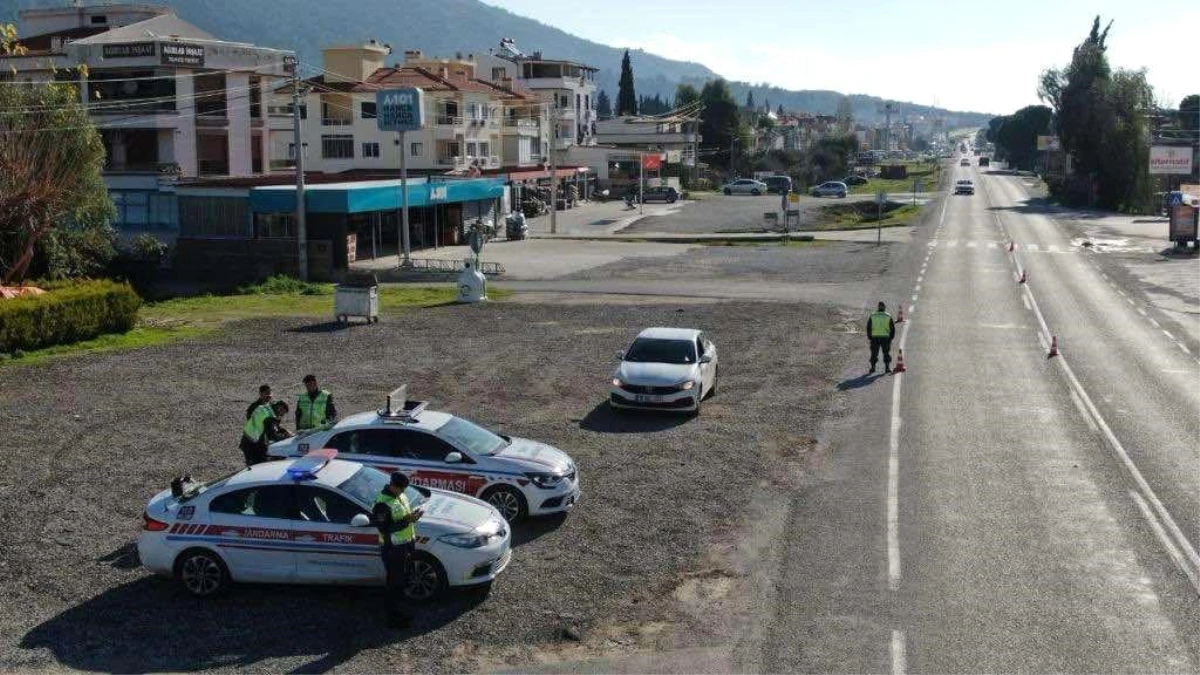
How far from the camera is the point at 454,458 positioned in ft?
54.5

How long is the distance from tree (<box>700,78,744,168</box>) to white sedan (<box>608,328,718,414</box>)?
128452 mm

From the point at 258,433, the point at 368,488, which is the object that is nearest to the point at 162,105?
the point at 258,433

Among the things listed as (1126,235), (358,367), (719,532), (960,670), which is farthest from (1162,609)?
(1126,235)

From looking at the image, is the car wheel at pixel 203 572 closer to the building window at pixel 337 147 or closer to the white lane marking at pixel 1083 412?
the white lane marking at pixel 1083 412

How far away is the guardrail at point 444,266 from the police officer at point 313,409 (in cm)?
3131

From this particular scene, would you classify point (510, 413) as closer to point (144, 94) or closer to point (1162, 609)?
point (1162, 609)

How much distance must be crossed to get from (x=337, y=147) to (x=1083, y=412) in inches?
2555

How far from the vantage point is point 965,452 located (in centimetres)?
2064

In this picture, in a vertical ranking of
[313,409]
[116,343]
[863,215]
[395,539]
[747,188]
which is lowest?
[116,343]

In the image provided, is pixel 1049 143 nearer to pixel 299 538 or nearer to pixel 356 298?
pixel 356 298

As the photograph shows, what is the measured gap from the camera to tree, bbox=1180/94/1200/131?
6255 inches

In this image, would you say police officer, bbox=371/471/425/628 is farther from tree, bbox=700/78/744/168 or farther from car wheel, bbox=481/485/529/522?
tree, bbox=700/78/744/168

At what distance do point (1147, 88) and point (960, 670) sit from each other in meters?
98.6

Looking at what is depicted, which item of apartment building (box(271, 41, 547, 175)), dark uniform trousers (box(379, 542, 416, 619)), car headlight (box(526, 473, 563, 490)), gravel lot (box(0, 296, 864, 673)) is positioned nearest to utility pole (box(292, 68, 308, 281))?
gravel lot (box(0, 296, 864, 673))
